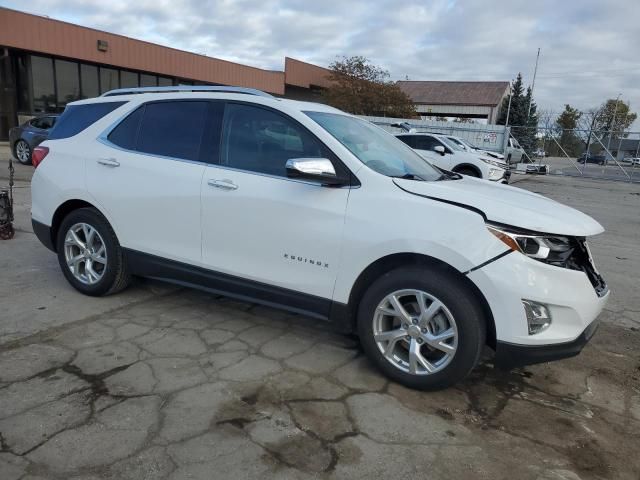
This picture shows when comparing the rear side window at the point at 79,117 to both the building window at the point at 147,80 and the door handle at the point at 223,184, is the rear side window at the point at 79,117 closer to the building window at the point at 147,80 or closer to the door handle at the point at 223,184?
the door handle at the point at 223,184

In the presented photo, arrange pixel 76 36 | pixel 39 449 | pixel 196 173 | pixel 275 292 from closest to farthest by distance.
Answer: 1. pixel 39 449
2. pixel 275 292
3. pixel 196 173
4. pixel 76 36

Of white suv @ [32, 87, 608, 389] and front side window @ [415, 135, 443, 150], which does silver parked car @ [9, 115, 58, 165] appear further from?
white suv @ [32, 87, 608, 389]

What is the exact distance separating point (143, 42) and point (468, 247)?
1066 inches

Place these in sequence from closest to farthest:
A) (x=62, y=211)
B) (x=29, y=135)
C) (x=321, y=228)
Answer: (x=321, y=228) < (x=62, y=211) < (x=29, y=135)

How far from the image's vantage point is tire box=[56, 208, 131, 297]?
432 cm

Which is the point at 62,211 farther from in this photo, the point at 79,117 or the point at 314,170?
the point at 314,170

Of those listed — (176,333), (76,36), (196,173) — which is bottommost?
(176,333)

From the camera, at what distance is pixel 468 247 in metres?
2.91

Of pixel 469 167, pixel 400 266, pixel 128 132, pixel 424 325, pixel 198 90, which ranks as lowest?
pixel 424 325

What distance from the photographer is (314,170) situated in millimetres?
3174

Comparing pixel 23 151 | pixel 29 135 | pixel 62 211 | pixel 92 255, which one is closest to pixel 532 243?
pixel 92 255

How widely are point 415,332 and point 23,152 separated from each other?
15285mm

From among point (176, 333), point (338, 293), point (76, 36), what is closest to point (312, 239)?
point (338, 293)

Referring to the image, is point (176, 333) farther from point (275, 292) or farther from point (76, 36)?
point (76, 36)
